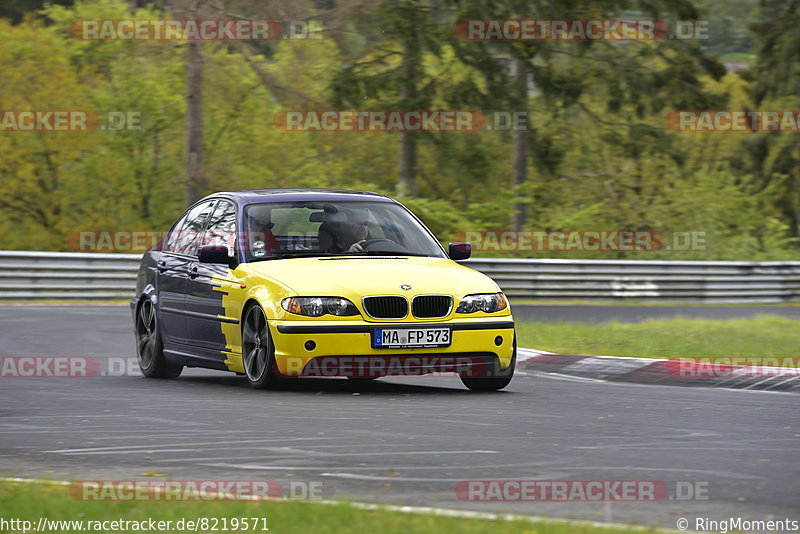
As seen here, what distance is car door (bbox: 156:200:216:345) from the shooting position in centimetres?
1268

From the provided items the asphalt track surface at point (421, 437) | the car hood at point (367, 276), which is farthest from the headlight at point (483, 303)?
the asphalt track surface at point (421, 437)

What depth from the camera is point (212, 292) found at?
1205 centimetres

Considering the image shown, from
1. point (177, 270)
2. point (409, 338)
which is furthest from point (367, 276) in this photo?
point (177, 270)

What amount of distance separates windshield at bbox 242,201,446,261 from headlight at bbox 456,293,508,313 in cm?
107

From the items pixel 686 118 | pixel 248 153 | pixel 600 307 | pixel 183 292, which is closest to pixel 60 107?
pixel 248 153

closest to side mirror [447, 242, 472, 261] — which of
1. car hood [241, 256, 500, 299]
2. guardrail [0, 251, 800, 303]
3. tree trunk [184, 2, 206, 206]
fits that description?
car hood [241, 256, 500, 299]

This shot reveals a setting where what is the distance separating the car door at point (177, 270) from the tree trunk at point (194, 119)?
20066mm

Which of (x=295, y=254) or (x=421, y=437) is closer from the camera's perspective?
(x=421, y=437)

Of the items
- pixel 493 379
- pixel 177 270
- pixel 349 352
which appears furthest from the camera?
pixel 177 270

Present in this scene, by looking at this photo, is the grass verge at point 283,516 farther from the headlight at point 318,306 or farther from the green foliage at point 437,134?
the green foliage at point 437,134

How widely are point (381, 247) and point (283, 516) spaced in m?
6.56

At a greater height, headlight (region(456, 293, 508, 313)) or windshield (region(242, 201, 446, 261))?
windshield (region(242, 201, 446, 261))

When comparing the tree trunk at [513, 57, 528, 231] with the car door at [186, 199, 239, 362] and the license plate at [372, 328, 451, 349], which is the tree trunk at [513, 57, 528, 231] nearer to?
the car door at [186, 199, 239, 362]

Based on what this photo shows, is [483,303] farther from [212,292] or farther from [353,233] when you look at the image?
[212,292]
